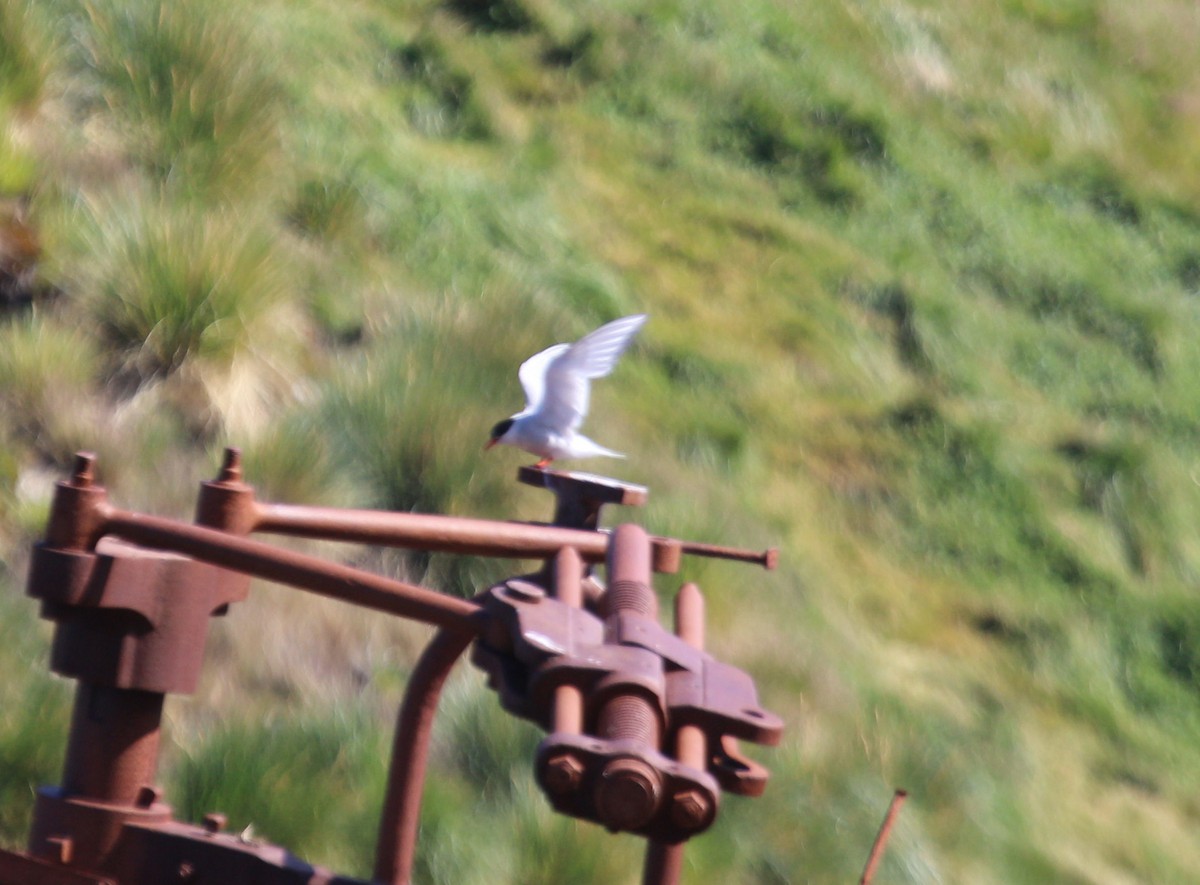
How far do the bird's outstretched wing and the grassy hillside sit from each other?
898mm

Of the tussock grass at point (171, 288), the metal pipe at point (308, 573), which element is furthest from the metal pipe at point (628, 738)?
the tussock grass at point (171, 288)

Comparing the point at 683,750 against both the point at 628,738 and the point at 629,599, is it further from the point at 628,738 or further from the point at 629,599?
the point at 629,599

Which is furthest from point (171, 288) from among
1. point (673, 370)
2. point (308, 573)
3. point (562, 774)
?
point (562, 774)

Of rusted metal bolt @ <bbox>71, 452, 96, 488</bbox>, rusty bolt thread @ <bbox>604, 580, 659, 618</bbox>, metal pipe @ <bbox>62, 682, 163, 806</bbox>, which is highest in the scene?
rusted metal bolt @ <bbox>71, 452, 96, 488</bbox>

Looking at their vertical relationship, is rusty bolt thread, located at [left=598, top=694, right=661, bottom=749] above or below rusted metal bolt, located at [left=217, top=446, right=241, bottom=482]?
below

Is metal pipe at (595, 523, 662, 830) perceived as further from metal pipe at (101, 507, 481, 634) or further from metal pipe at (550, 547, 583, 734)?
metal pipe at (101, 507, 481, 634)

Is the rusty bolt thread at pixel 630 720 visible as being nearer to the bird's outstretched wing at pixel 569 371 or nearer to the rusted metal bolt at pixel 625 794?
the rusted metal bolt at pixel 625 794

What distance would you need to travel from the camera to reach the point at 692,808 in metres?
1.29

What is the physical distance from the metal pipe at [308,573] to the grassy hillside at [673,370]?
2278mm

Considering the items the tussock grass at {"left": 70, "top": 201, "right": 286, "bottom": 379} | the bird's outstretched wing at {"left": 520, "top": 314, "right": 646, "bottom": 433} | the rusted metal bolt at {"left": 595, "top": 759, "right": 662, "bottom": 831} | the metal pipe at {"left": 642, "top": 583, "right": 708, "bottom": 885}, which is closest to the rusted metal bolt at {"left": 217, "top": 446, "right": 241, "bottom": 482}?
the metal pipe at {"left": 642, "top": 583, "right": 708, "bottom": 885}

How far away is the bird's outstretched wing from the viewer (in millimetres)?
3668

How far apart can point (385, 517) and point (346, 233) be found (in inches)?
181

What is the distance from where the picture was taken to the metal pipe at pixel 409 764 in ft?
5.77

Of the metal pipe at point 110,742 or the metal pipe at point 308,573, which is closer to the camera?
the metal pipe at point 308,573
